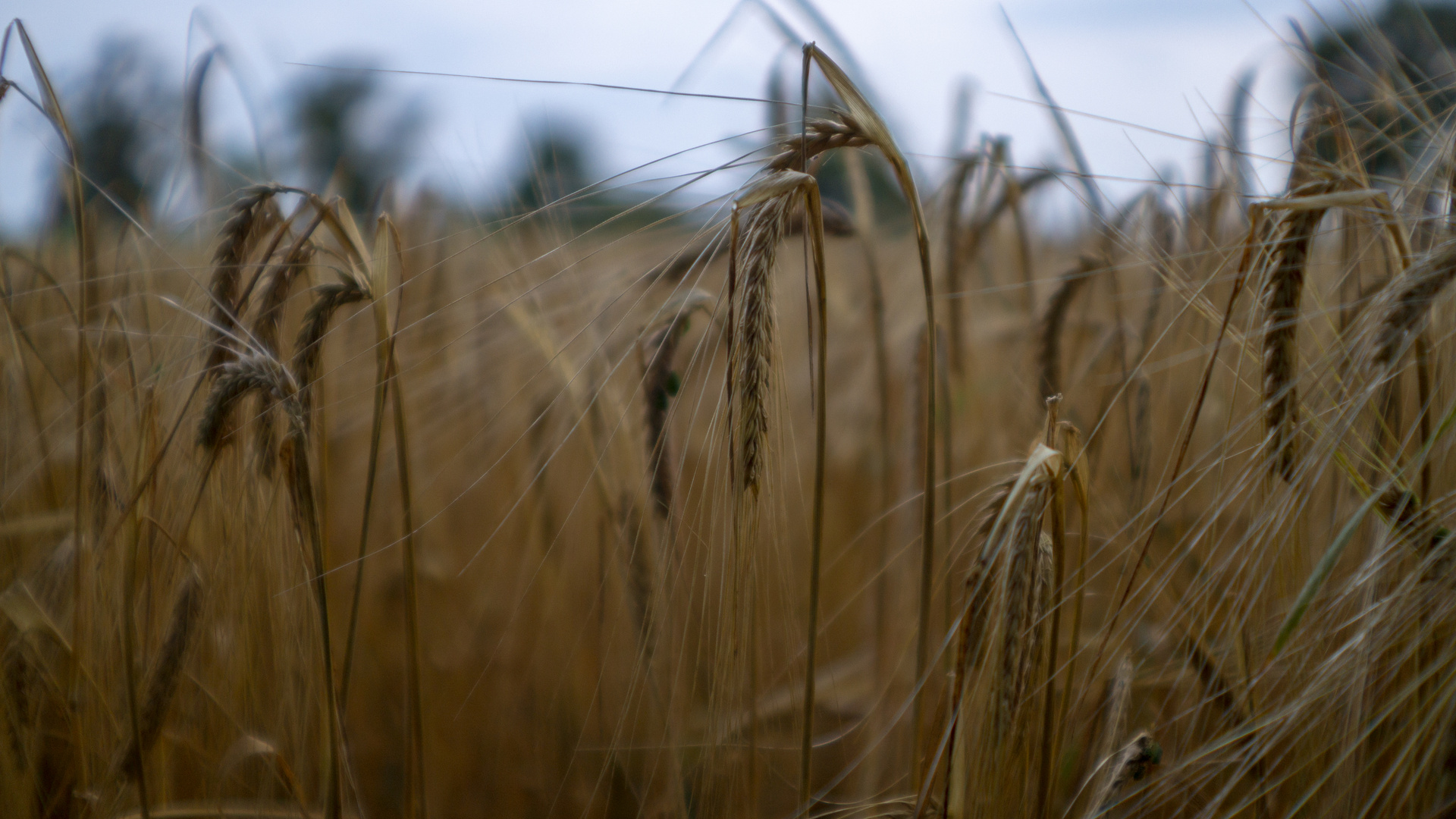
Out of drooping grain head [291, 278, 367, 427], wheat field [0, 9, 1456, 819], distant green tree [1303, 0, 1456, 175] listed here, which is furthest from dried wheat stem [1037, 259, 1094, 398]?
drooping grain head [291, 278, 367, 427]

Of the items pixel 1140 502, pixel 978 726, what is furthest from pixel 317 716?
pixel 1140 502

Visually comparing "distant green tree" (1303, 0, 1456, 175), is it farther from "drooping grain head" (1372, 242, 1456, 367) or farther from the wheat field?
"drooping grain head" (1372, 242, 1456, 367)

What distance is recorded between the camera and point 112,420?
718 millimetres

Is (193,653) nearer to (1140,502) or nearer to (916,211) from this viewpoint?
(916,211)

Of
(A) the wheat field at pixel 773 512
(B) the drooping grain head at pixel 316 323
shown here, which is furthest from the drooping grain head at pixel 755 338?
(B) the drooping grain head at pixel 316 323

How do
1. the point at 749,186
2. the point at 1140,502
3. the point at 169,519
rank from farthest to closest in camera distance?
the point at 1140,502 < the point at 169,519 < the point at 749,186

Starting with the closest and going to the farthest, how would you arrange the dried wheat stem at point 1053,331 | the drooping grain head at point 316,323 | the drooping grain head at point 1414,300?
1. the drooping grain head at point 1414,300
2. the drooping grain head at point 316,323
3. the dried wheat stem at point 1053,331

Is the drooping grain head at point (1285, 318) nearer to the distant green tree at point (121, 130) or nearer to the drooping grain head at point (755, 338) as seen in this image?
the drooping grain head at point (755, 338)

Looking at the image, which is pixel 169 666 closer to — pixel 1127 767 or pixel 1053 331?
pixel 1127 767

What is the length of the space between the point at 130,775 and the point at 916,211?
84 centimetres

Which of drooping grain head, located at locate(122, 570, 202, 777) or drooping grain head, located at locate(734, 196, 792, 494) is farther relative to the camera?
drooping grain head, located at locate(122, 570, 202, 777)

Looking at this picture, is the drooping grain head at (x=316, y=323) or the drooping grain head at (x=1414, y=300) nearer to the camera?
the drooping grain head at (x=1414, y=300)

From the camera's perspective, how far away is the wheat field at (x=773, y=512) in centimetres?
51

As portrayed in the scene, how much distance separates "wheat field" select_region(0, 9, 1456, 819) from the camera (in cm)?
51
